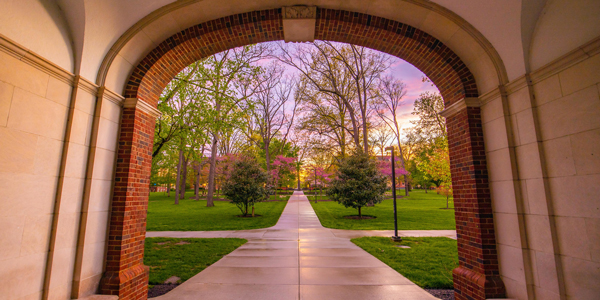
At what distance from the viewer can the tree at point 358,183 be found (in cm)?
1349

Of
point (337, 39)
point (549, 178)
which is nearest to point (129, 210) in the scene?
point (337, 39)

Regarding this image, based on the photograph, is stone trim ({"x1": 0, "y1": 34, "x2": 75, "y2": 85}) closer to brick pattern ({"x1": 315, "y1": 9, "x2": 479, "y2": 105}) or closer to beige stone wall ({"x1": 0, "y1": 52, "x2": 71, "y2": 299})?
beige stone wall ({"x1": 0, "y1": 52, "x2": 71, "y2": 299})

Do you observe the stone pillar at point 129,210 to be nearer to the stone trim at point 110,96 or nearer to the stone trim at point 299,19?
the stone trim at point 110,96

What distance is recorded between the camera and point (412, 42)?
177 inches

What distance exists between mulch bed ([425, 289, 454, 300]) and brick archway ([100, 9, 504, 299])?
235 mm

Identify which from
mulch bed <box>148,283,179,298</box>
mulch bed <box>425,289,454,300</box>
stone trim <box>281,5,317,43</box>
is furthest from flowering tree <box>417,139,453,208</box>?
mulch bed <box>148,283,179,298</box>

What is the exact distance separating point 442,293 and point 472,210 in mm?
1583

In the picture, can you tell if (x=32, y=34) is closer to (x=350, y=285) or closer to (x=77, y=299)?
(x=77, y=299)

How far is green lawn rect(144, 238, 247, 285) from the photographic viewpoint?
A: 205 inches

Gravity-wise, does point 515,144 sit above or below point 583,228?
above

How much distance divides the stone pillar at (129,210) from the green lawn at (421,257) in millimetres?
4755

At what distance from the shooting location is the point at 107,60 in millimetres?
3812

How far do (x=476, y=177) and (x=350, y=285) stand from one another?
2.71m

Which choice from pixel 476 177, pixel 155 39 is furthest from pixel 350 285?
pixel 155 39
